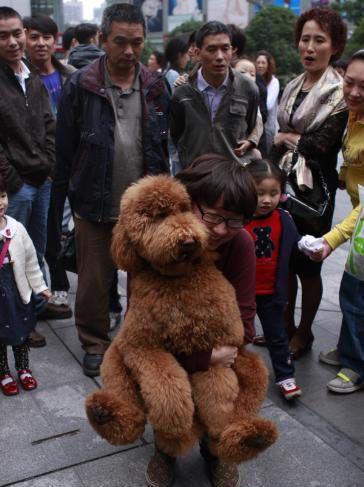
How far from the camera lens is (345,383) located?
3.32 metres

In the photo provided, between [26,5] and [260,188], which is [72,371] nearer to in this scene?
[260,188]

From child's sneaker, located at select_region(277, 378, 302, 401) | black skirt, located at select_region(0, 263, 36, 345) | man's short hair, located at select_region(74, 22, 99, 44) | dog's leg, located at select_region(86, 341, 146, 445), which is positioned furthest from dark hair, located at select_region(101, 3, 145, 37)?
man's short hair, located at select_region(74, 22, 99, 44)

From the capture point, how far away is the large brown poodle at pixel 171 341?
78.1 inches

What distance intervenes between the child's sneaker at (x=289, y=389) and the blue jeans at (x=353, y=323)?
40cm

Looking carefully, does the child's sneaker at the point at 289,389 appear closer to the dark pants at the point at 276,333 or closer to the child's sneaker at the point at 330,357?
the dark pants at the point at 276,333

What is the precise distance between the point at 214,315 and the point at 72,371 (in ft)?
5.70

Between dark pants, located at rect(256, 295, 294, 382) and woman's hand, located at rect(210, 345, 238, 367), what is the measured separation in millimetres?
1039

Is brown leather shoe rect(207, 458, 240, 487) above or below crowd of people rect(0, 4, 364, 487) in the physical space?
below

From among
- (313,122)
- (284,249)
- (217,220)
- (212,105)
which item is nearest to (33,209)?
(212,105)

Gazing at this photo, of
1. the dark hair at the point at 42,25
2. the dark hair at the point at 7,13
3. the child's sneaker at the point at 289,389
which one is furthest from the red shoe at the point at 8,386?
the dark hair at the point at 42,25

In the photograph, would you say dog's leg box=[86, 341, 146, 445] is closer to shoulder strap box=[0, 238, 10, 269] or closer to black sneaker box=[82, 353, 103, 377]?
shoulder strap box=[0, 238, 10, 269]

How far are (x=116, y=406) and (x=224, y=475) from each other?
0.68m

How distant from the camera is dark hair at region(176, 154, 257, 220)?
2.07 metres

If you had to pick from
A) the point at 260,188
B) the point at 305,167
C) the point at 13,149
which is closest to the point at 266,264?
the point at 260,188
